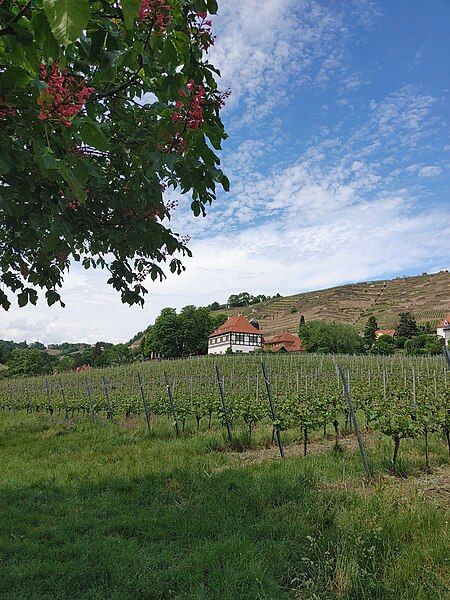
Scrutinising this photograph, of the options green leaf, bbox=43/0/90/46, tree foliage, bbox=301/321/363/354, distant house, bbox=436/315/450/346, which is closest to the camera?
green leaf, bbox=43/0/90/46

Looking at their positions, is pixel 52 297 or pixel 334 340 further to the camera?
pixel 334 340

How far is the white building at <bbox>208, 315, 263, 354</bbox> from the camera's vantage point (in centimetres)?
8000

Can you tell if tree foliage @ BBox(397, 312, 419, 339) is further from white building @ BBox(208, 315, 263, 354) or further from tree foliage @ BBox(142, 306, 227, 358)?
A: tree foliage @ BBox(142, 306, 227, 358)

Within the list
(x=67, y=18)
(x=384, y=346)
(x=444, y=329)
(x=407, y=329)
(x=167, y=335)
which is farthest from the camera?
(x=407, y=329)

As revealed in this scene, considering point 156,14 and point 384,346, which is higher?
point 156,14

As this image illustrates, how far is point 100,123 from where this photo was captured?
280 cm

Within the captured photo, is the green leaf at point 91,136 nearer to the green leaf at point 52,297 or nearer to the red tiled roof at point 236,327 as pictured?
the green leaf at point 52,297

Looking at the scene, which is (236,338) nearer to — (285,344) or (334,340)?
(285,344)

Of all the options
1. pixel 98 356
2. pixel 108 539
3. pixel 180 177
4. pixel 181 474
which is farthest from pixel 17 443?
pixel 98 356

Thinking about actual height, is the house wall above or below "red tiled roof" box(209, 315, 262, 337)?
below

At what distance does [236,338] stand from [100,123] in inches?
3072

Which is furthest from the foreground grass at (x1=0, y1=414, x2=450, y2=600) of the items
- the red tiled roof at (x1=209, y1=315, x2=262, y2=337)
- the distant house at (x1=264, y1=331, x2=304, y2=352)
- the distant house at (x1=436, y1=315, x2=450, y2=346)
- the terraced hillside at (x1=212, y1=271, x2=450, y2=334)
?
the terraced hillside at (x1=212, y1=271, x2=450, y2=334)

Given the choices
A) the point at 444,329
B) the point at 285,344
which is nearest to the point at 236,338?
the point at 285,344

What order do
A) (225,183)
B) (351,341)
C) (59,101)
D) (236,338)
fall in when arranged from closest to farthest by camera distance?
(59,101)
(225,183)
(351,341)
(236,338)
